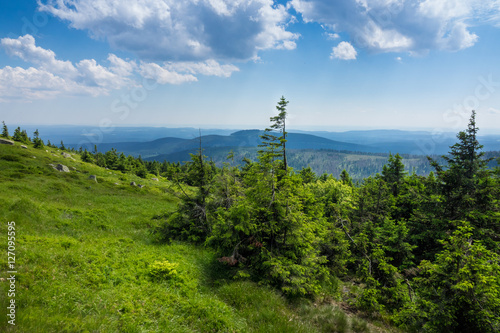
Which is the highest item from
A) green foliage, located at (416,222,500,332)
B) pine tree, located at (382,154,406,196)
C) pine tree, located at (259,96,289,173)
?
pine tree, located at (259,96,289,173)

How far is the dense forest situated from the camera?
36.1ft

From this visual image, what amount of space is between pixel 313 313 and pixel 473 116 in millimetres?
20688

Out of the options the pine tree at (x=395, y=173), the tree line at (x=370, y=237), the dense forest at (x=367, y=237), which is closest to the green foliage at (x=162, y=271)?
the tree line at (x=370, y=237)

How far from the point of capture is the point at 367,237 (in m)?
18.1

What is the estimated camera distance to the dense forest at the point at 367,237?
11000mm

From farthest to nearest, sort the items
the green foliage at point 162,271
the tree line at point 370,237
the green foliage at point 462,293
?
the green foliage at point 162,271
the tree line at point 370,237
the green foliage at point 462,293

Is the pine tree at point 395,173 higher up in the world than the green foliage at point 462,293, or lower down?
higher up

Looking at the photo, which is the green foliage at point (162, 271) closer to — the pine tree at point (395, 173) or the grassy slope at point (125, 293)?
the grassy slope at point (125, 293)

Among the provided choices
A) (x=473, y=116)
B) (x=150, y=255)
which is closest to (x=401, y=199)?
(x=473, y=116)

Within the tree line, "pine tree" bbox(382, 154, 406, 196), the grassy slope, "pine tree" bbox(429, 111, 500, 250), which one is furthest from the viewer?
"pine tree" bbox(382, 154, 406, 196)

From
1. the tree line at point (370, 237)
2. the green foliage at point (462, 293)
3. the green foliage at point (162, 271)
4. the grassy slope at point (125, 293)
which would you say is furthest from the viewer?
the green foliage at point (162, 271)

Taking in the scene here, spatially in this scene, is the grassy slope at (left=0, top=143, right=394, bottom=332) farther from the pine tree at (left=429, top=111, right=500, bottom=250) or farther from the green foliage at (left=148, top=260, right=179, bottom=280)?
the pine tree at (left=429, top=111, right=500, bottom=250)

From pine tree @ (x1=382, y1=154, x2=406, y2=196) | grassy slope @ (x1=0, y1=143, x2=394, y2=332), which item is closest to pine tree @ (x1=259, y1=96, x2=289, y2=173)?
grassy slope @ (x1=0, y1=143, x2=394, y2=332)

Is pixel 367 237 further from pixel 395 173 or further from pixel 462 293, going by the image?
pixel 395 173
